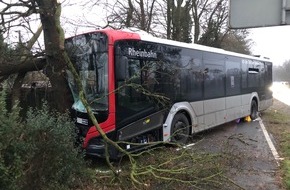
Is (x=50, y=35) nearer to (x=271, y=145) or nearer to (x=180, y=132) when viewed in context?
(x=180, y=132)

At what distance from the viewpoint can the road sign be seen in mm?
5023

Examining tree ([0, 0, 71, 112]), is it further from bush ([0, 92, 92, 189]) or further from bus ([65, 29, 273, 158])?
bush ([0, 92, 92, 189])

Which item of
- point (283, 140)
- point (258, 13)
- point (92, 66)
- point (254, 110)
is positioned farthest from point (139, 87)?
point (254, 110)

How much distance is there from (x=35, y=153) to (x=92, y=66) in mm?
3538

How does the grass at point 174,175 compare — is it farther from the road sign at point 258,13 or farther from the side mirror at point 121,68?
the road sign at point 258,13

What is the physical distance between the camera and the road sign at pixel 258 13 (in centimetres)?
502

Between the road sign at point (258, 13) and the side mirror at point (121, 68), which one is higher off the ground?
the road sign at point (258, 13)

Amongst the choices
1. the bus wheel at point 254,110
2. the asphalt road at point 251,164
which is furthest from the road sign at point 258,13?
the bus wheel at point 254,110

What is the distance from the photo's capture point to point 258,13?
5.16m

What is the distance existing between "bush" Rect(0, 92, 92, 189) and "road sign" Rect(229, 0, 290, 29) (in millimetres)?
2803

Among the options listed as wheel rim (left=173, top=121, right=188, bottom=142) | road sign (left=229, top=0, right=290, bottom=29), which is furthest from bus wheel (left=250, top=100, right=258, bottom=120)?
road sign (left=229, top=0, right=290, bottom=29)

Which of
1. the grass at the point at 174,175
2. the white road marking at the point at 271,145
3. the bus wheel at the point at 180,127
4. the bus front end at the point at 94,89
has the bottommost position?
the white road marking at the point at 271,145

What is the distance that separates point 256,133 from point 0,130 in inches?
416

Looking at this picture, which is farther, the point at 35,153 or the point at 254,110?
the point at 254,110
